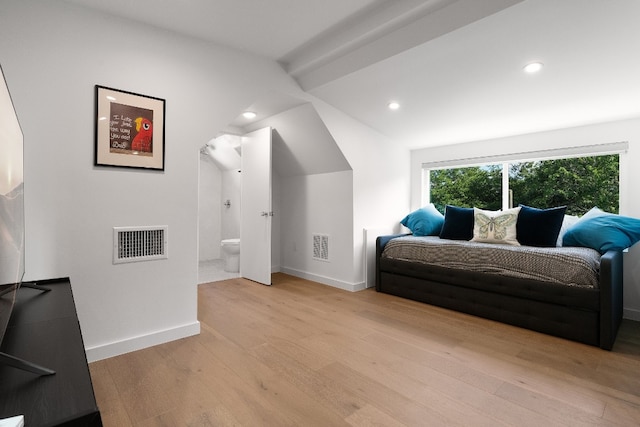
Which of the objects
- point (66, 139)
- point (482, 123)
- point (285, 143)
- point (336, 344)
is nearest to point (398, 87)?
point (482, 123)

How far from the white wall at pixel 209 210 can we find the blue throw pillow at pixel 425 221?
3414mm

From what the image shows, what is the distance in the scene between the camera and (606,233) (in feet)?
9.28

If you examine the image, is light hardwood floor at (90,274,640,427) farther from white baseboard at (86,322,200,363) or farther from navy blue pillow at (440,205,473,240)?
navy blue pillow at (440,205,473,240)

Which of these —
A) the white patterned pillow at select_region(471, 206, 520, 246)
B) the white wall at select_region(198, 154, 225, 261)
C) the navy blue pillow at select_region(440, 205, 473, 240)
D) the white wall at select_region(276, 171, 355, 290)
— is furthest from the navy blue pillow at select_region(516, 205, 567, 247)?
the white wall at select_region(198, 154, 225, 261)

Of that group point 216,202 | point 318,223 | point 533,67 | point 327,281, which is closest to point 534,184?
point 533,67

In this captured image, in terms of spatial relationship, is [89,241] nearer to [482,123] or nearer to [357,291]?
[357,291]

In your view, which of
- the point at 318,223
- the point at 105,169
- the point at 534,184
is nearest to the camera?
the point at 105,169

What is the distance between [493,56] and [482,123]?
1.30 meters

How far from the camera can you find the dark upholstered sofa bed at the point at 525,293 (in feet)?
8.01

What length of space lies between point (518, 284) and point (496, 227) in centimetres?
76

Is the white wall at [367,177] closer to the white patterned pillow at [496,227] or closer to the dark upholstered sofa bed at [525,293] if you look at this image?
the dark upholstered sofa bed at [525,293]

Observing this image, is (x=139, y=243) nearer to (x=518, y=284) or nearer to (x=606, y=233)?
(x=518, y=284)

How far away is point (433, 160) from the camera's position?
15.1ft

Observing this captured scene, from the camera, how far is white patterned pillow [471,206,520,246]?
333 centimetres
